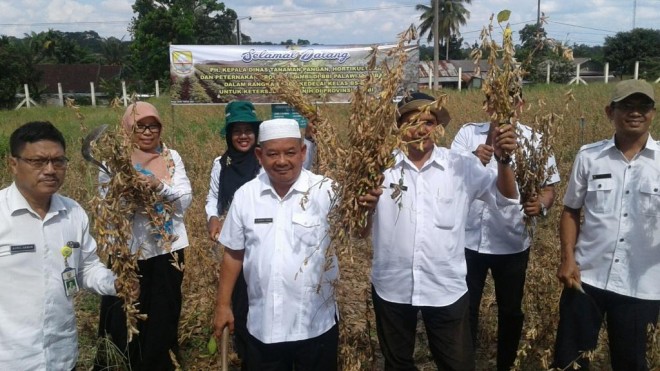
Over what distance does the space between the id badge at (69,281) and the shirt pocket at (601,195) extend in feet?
7.43

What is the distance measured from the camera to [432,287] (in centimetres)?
243

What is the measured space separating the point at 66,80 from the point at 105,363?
48762 millimetres

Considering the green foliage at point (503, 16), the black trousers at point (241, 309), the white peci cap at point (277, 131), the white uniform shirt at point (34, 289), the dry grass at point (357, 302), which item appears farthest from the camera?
the dry grass at point (357, 302)

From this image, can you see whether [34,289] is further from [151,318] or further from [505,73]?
[505,73]

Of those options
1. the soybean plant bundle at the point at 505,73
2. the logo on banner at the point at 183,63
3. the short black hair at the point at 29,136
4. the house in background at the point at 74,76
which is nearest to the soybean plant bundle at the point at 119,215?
the short black hair at the point at 29,136

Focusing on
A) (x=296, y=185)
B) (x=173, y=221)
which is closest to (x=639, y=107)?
(x=296, y=185)

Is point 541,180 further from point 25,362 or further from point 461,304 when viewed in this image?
point 25,362

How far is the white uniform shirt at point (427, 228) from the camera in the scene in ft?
7.94

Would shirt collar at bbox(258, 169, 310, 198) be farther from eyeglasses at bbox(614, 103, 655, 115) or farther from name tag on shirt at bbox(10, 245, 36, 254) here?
eyeglasses at bbox(614, 103, 655, 115)

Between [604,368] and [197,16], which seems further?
[197,16]

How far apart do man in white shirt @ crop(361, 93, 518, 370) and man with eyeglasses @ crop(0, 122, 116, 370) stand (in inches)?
52.0

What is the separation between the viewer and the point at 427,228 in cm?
242

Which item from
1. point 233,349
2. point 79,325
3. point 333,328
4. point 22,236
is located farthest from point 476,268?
point 79,325

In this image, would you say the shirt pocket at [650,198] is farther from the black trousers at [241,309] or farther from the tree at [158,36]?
the tree at [158,36]
